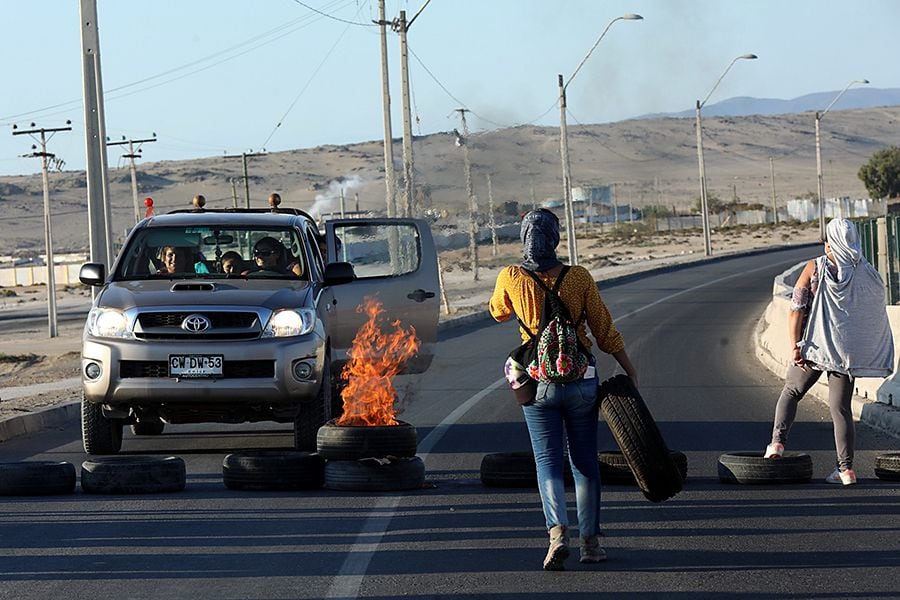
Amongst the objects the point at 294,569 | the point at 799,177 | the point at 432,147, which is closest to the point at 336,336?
the point at 294,569

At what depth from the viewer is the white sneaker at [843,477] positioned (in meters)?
9.73

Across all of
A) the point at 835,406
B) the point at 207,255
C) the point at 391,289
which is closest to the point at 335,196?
the point at 391,289

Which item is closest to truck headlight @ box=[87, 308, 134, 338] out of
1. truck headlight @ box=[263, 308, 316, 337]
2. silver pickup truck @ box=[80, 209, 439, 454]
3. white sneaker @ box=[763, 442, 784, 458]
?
silver pickup truck @ box=[80, 209, 439, 454]

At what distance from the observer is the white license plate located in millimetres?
11148

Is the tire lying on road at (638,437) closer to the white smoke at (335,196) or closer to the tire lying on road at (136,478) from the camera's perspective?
the tire lying on road at (136,478)

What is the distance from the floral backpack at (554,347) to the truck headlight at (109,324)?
5142mm

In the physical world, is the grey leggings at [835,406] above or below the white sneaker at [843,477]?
above

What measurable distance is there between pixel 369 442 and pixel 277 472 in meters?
0.72

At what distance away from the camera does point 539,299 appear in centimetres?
709

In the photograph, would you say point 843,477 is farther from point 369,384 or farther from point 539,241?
point 539,241

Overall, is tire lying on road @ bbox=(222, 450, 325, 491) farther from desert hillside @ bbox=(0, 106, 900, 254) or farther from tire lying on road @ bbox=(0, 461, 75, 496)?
desert hillside @ bbox=(0, 106, 900, 254)

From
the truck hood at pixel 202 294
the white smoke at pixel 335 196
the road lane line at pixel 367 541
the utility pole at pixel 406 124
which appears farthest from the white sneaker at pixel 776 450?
the white smoke at pixel 335 196

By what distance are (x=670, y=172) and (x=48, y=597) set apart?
7373 inches

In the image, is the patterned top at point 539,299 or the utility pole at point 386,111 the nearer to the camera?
the patterned top at point 539,299
